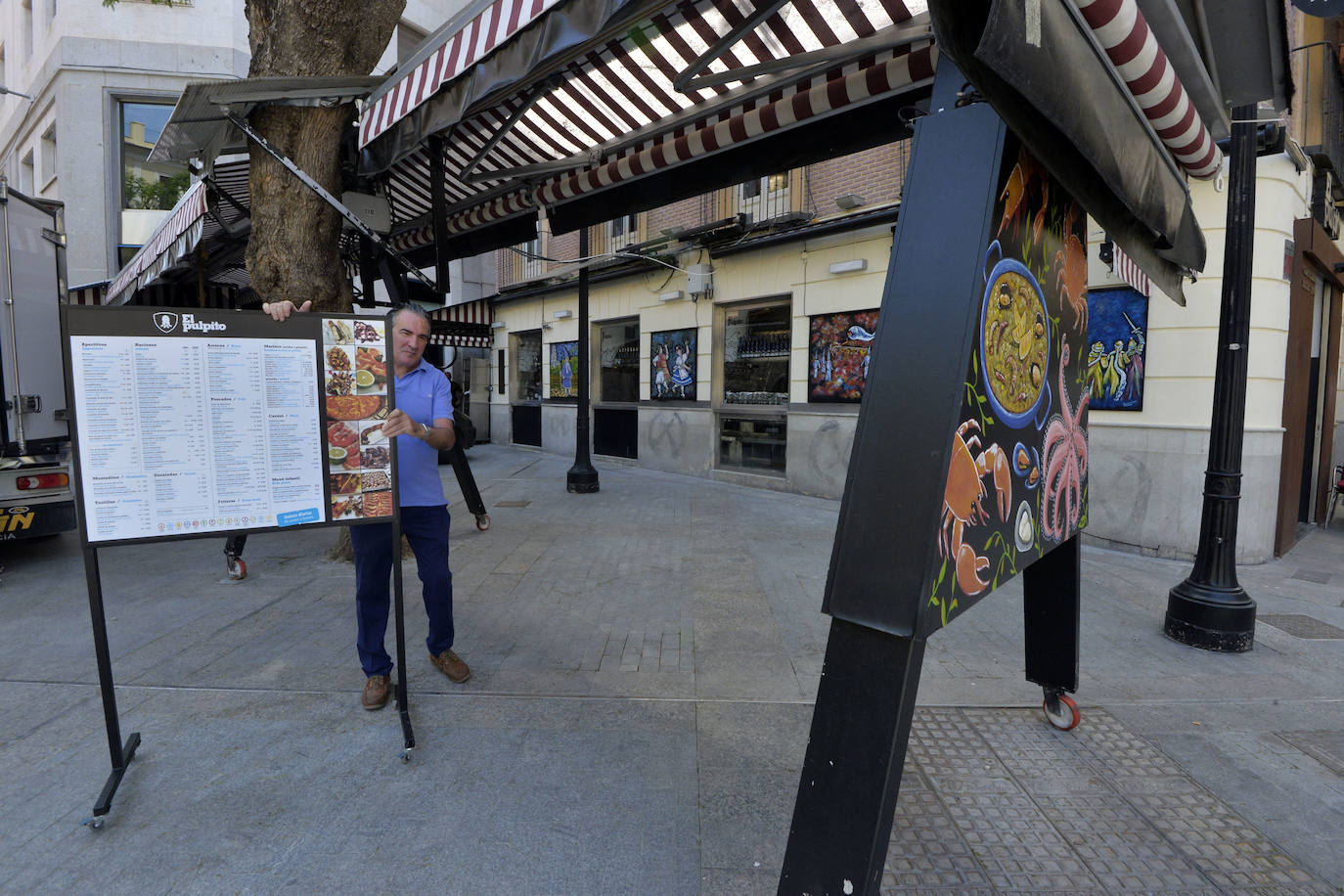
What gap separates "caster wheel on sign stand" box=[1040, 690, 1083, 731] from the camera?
3240 millimetres

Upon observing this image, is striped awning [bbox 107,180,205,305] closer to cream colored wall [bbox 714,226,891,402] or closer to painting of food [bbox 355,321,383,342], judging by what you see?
painting of food [bbox 355,321,383,342]

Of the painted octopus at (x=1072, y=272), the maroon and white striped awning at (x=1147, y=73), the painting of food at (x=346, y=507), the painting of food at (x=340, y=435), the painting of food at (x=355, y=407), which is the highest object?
the maroon and white striped awning at (x=1147, y=73)

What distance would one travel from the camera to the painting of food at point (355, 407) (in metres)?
2.97

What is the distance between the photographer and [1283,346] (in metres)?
6.69

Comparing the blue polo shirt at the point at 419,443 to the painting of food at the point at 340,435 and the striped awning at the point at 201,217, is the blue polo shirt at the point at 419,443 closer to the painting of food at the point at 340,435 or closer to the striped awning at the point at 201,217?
the painting of food at the point at 340,435

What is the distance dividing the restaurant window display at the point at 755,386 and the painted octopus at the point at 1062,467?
7970 millimetres

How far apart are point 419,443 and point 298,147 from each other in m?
3.27

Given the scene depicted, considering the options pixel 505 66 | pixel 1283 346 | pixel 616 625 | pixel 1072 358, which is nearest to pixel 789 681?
pixel 616 625

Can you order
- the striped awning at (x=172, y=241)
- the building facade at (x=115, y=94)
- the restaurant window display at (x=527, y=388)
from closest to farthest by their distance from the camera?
the striped awning at (x=172, y=241) → the building facade at (x=115, y=94) → the restaurant window display at (x=527, y=388)

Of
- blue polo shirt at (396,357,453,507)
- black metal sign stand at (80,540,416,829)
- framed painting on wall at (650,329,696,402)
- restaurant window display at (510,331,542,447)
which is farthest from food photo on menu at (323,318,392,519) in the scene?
restaurant window display at (510,331,542,447)

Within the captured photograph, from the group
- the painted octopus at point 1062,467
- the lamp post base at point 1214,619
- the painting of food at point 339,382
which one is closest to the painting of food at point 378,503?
the painting of food at point 339,382

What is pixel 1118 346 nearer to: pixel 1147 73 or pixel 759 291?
pixel 759 291

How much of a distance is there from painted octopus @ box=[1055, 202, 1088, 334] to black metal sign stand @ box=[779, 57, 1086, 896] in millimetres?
659

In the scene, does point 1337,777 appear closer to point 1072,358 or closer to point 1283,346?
point 1072,358
